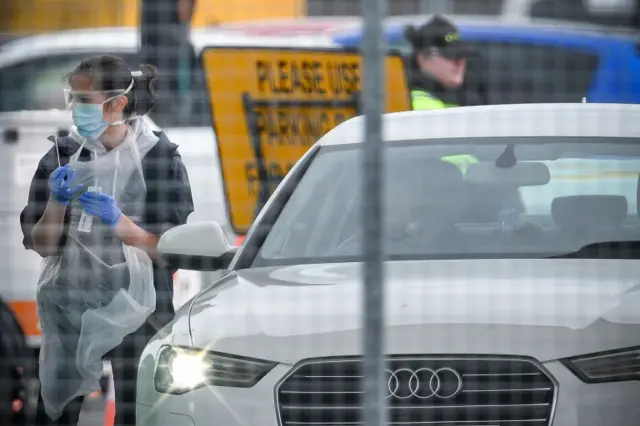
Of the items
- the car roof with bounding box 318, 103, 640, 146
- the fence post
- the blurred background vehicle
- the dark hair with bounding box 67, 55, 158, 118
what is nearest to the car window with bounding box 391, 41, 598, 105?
the blurred background vehicle

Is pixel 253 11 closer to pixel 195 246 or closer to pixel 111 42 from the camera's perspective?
pixel 111 42

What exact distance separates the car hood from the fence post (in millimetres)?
679

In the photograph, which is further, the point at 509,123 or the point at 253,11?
the point at 253,11

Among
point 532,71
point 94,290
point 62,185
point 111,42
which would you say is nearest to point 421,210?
point 62,185

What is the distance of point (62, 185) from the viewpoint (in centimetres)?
528

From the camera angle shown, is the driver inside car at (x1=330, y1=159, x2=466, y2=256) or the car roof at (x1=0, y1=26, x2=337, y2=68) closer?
the driver inside car at (x1=330, y1=159, x2=466, y2=256)

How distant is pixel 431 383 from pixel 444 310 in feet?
0.66

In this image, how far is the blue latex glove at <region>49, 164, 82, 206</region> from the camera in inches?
208

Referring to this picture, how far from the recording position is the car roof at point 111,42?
7570mm

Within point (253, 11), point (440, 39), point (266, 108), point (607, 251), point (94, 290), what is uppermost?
point (440, 39)

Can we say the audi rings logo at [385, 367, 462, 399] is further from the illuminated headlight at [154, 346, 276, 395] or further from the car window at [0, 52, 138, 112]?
the car window at [0, 52, 138, 112]

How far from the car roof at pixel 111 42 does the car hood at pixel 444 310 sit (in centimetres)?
324

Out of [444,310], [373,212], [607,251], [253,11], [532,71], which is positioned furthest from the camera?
[253,11]

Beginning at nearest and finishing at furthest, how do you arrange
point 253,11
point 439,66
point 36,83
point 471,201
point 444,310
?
point 444,310
point 471,201
point 439,66
point 36,83
point 253,11
